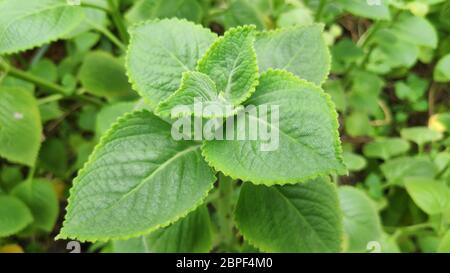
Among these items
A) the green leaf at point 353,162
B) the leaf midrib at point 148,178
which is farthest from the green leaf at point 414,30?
the leaf midrib at point 148,178

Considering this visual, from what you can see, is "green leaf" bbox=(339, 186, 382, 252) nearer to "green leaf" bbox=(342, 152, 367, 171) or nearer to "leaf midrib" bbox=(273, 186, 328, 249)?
"green leaf" bbox=(342, 152, 367, 171)

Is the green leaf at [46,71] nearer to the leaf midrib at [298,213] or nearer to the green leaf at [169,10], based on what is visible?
the green leaf at [169,10]

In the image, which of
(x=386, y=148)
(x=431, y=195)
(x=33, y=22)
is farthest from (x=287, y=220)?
(x=386, y=148)

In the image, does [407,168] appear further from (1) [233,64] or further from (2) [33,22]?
(2) [33,22]

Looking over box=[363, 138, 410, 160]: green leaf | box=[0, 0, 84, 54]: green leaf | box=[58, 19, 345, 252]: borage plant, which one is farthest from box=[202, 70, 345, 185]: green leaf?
box=[363, 138, 410, 160]: green leaf

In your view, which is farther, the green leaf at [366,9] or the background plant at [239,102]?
the green leaf at [366,9]
